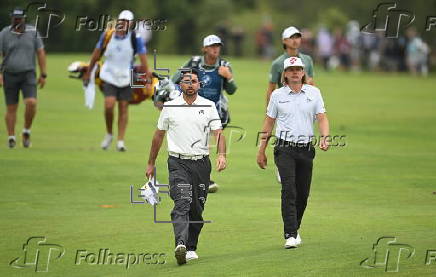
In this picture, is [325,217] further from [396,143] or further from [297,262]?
[396,143]

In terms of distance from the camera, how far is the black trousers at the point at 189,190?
38.0 feet

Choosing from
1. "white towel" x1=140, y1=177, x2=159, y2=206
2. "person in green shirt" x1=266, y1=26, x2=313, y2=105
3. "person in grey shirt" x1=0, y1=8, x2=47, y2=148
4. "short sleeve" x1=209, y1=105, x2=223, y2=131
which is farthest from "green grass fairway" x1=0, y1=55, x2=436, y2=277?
"person in green shirt" x1=266, y1=26, x2=313, y2=105

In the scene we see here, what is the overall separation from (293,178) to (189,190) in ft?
4.46

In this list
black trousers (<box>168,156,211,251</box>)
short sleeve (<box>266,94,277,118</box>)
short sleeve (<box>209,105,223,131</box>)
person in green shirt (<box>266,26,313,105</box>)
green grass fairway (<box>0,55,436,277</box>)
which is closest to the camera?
black trousers (<box>168,156,211,251</box>)

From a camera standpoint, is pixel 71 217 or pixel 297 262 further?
pixel 71 217

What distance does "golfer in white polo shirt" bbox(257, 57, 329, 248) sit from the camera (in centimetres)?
1228

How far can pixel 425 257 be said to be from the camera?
464 inches

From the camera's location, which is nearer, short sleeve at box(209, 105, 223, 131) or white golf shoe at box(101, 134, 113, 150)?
short sleeve at box(209, 105, 223, 131)

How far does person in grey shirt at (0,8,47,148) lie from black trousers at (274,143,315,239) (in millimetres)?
9057

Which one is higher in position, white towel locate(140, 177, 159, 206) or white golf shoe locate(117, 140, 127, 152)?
white golf shoe locate(117, 140, 127, 152)

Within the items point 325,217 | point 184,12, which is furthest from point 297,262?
point 184,12

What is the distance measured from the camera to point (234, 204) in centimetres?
1584

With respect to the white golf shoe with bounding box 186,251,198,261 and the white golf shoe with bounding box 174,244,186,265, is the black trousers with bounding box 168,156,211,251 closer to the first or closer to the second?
the white golf shoe with bounding box 186,251,198,261

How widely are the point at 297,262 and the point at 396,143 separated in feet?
43.3
